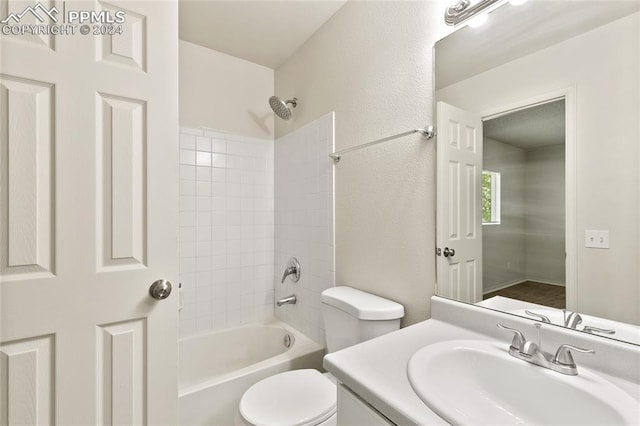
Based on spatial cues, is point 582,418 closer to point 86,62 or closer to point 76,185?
point 76,185

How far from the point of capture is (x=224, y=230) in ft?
7.04

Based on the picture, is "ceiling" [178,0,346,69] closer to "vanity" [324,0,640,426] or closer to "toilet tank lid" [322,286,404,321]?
"vanity" [324,0,640,426]

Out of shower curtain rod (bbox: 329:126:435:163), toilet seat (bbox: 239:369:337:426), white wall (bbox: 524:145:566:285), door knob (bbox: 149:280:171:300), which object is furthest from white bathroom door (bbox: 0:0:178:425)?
white wall (bbox: 524:145:566:285)

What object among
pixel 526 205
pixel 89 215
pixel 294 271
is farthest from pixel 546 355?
pixel 294 271

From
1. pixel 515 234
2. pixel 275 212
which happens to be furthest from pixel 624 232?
pixel 275 212

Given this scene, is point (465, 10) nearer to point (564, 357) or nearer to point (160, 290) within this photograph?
point (564, 357)

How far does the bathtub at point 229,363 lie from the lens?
138 centimetres

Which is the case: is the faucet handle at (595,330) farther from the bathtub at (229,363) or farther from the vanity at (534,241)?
the bathtub at (229,363)

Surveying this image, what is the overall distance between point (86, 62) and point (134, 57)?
14cm

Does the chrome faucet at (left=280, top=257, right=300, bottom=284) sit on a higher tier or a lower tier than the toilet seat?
higher

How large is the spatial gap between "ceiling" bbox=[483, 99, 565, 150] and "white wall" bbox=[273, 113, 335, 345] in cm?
91

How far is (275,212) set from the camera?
7.74 feet

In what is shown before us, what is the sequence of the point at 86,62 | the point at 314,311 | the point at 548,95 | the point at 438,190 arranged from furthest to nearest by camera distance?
the point at 314,311 < the point at 438,190 < the point at 86,62 < the point at 548,95

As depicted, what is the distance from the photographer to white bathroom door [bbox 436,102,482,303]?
1.02 metres
